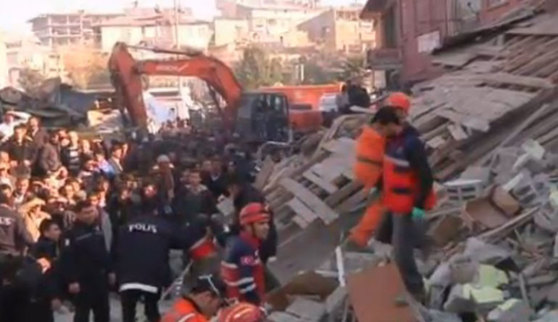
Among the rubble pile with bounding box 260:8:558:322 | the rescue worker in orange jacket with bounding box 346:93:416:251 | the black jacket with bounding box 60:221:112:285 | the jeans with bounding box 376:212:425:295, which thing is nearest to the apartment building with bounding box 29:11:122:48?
the rubble pile with bounding box 260:8:558:322

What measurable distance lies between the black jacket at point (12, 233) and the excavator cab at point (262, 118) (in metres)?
22.7

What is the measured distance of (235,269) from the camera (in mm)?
10297

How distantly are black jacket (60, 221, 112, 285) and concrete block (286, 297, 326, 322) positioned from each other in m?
2.17

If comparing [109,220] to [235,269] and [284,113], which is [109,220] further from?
[284,113]

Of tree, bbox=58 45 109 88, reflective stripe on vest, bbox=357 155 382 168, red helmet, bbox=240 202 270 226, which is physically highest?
reflective stripe on vest, bbox=357 155 382 168

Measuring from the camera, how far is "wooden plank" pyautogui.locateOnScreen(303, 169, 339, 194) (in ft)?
53.3

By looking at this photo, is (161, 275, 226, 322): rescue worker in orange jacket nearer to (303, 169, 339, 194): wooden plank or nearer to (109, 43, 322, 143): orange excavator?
(303, 169, 339, 194): wooden plank

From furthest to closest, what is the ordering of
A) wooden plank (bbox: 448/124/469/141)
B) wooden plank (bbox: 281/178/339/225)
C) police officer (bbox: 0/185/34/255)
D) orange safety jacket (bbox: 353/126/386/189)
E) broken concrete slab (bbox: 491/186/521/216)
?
wooden plank (bbox: 281/178/339/225), wooden plank (bbox: 448/124/469/141), broken concrete slab (bbox: 491/186/521/216), police officer (bbox: 0/185/34/255), orange safety jacket (bbox: 353/126/386/189)

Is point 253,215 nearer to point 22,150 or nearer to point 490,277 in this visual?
point 490,277

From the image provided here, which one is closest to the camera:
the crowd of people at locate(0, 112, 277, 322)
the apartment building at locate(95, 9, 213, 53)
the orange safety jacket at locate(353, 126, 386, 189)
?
the crowd of people at locate(0, 112, 277, 322)

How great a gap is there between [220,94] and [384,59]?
9.67 meters

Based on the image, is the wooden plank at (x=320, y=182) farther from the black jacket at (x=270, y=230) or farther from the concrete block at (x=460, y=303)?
the concrete block at (x=460, y=303)

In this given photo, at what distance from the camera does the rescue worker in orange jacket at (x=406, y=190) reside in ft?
35.5

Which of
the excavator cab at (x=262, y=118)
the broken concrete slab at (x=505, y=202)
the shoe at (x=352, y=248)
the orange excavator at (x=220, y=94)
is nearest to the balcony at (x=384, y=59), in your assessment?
the orange excavator at (x=220, y=94)
